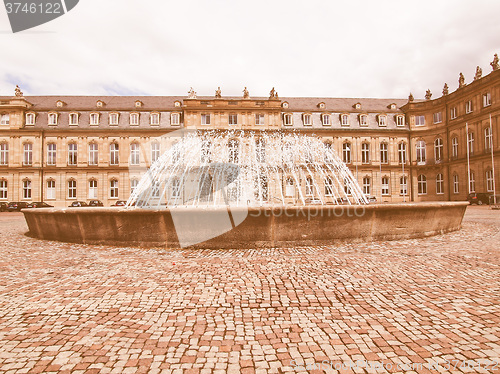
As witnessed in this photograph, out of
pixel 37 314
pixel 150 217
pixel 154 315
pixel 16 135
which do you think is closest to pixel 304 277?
pixel 154 315

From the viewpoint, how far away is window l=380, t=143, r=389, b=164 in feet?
158

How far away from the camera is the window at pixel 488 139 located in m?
35.7

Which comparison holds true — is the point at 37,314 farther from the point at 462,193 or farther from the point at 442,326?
the point at 462,193

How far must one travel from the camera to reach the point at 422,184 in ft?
156

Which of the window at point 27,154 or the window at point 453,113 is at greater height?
the window at point 453,113

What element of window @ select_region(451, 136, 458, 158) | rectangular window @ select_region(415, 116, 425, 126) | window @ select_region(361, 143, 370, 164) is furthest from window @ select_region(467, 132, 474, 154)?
window @ select_region(361, 143, 370, 164)

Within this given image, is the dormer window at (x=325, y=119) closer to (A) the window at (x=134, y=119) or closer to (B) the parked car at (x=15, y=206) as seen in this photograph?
(A) the window at (x=134, y=119)

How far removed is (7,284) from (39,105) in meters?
51.8

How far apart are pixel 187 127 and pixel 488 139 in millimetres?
36894

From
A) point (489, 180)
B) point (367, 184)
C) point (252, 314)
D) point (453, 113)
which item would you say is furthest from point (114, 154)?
point (489, 180)

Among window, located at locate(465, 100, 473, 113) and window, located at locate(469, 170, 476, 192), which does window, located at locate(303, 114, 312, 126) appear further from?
window, located at locate(469, 170, 476, 192)

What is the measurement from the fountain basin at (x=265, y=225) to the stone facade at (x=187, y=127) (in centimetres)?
3546

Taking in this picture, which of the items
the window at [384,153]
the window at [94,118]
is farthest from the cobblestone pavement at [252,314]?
the window at [384,153]

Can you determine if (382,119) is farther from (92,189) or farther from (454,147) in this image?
(92,189)
